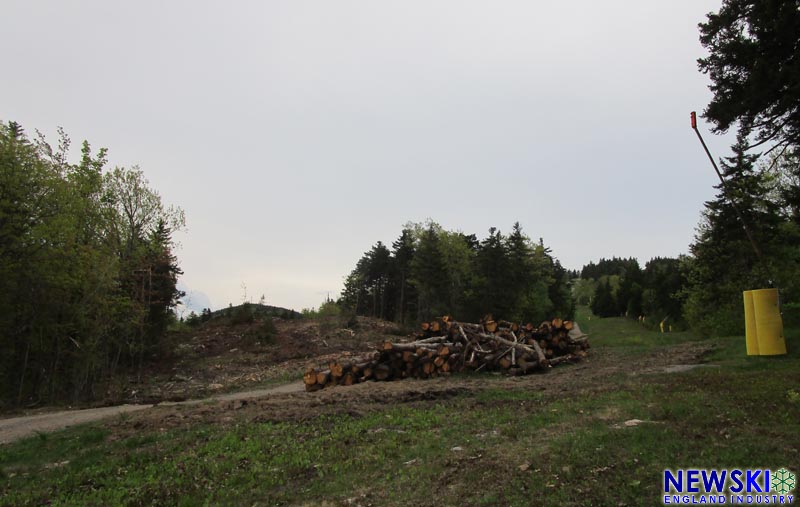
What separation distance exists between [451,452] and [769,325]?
980 cm

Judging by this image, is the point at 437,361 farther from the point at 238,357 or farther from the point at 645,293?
the point at 645,293

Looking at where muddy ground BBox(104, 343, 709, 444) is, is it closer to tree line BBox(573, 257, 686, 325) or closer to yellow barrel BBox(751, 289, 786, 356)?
yellow barrel BBox(751, 289, 786, 356)

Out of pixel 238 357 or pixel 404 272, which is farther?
pixel 404 272

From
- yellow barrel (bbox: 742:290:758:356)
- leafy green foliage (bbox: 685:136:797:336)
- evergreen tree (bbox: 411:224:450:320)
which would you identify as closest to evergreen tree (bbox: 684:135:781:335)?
leafy green foliage (bbox: 685:136:797:336)

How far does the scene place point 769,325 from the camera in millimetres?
11219

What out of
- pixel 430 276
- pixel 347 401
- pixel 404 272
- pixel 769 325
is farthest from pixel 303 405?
pixel 404 272

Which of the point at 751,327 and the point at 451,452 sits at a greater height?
the point at 751,327

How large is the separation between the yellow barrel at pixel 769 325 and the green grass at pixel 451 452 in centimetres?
247

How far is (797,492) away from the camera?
3.54 meters

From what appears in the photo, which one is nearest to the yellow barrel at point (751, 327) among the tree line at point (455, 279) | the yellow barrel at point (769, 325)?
the yellow barrel at point (769, 325)

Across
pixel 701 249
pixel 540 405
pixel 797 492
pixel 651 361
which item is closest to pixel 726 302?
pixel 701 249

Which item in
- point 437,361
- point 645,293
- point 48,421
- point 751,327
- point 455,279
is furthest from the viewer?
point 645,293

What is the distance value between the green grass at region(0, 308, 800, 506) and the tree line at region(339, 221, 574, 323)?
109ft

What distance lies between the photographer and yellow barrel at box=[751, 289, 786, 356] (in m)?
11.2
